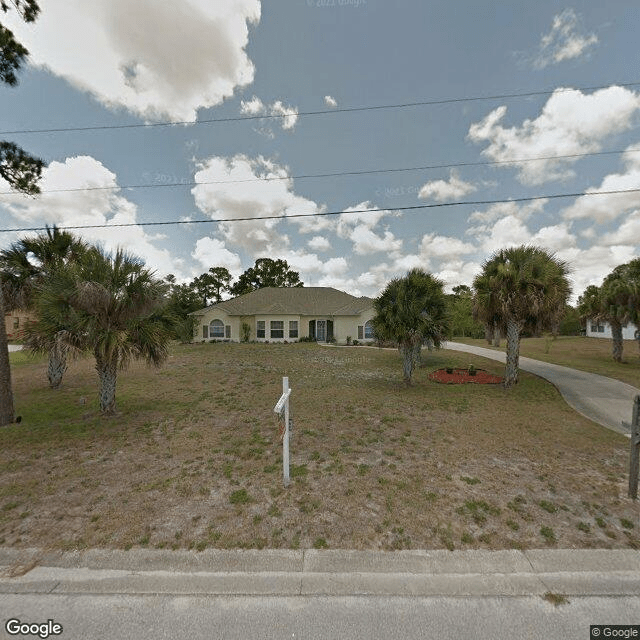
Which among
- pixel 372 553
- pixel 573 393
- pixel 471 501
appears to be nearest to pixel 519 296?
pixel 573 393

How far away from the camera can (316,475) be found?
528 cm

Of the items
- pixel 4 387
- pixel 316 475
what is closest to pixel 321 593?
pixel 316 475

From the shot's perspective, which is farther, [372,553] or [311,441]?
[311,441]

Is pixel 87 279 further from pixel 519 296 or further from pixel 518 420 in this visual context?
pixel 519 296

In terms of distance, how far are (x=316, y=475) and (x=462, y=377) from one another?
1106cm

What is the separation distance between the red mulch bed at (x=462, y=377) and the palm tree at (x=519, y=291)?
1399mm

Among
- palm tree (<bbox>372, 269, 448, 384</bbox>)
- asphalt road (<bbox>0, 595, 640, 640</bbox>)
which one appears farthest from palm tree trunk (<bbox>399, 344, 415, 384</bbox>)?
asphalt road (<bbox>0, 595, 640, 640</bbox>)

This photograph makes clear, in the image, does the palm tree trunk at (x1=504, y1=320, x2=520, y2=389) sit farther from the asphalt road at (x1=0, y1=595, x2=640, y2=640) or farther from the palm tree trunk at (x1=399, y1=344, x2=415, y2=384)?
the asphalt road at (x1=0, y1=595, x2=640, y2=640)

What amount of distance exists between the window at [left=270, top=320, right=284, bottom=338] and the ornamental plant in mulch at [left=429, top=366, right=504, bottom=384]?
1702cm

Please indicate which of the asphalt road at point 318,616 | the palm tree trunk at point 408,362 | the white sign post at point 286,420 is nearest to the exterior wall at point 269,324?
the palm tree trunk at point 408,362

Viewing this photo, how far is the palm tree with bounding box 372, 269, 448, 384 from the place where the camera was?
1148 centimetres

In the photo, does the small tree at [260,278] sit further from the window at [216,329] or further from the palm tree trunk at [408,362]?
the palm tree trunk at [408,362]

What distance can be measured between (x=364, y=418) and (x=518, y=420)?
4.42 metres

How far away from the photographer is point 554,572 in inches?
127
